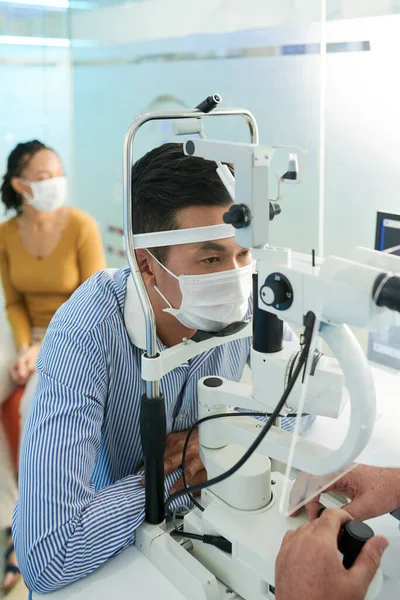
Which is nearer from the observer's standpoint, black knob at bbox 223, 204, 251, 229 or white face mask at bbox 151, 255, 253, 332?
black knob at bbox 223, 204, 251, 229

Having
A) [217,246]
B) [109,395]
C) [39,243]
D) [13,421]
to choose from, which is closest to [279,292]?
[217,246]

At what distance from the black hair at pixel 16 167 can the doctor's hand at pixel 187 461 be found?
72.1 inches

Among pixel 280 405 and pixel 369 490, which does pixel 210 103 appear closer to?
pixel 280 405

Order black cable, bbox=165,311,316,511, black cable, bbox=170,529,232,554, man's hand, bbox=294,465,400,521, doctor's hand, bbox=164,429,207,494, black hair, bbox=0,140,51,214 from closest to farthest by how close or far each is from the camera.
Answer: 1. black cable, bbox=165,311,316,511
2. black cable, bbox=170,529,232,554
3. man's hand, bbox=294,465,400,521
4. doctor's hand, bbox=164,429,207,494
5. black hair, bbox=0,140,51,214

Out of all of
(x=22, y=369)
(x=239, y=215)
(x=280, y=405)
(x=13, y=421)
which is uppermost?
(x=239, y=215)

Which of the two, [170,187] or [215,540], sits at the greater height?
[170,187]

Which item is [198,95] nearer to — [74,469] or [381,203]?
[381,203]

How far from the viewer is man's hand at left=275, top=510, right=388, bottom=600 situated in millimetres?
742

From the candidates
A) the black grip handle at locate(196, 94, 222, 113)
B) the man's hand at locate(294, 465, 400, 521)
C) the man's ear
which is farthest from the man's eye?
the man's hand at locate(294, 465, 400, 521)

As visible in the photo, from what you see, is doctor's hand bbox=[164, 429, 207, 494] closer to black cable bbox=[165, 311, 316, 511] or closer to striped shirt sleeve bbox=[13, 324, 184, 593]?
striped shirt sleeve bbox=[13, 324, 184, 593]

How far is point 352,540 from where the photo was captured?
78 centimetres

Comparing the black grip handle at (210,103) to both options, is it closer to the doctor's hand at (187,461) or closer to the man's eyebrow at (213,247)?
the man's eyebrow at (213,247)

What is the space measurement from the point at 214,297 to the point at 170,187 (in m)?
0.25

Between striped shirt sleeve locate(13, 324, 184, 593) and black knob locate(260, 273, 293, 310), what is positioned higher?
black knob locate(260, 273, 293, 310)
